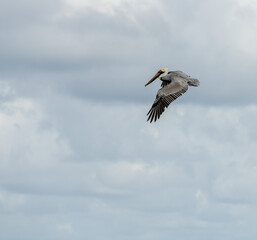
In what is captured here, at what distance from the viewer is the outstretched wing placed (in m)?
81.4

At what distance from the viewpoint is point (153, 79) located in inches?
3519

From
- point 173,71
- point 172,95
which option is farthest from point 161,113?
point 173,71

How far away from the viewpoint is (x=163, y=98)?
269 ft

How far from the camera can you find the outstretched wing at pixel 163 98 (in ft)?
267

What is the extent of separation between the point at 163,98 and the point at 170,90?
108 cm

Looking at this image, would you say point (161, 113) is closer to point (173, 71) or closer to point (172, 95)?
point (172, 95)

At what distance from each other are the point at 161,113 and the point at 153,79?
27.9 feet

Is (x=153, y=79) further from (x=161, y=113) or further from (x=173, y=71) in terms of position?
(x=161, y=113)

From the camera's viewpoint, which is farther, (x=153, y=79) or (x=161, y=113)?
(x=153, y=79)

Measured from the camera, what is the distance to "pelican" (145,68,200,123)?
267 ft

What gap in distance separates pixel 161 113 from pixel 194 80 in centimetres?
539

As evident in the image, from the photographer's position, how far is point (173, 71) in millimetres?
87562

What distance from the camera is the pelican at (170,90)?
8150 centimetres

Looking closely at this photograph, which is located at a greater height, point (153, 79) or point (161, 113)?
point (153, 79)
